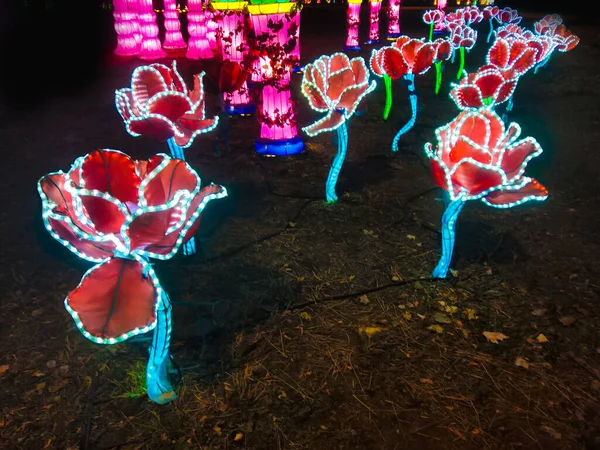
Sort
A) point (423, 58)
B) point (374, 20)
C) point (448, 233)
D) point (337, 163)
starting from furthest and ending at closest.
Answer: point (374, 20) < point (423, 58) < point (337, 163) < point (448, 233)

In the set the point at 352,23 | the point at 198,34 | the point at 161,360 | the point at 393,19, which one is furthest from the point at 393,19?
the point at 161,360

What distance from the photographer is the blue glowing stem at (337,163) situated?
5.04 metres

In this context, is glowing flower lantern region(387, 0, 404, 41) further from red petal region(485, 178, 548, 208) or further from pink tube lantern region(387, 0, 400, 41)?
red petal region(485, 178, 548, 208)

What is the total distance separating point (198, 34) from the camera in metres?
15.6

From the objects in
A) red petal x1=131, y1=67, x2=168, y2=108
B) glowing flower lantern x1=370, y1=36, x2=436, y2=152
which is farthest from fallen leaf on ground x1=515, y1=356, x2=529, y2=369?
glowing flower lantern x1=370, y1=36, x2=436, y2=152

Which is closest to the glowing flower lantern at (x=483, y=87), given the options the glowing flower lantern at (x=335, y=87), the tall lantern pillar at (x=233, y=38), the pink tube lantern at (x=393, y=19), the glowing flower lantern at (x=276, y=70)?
the glowing flower lantern at (x=335, y=87)

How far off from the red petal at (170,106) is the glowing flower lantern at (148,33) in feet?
43.4

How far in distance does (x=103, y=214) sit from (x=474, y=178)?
97.0 inches

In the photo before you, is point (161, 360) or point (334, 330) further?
point (334, 330)

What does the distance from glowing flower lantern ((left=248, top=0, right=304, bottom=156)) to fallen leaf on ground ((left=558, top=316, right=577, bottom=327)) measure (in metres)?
4.84

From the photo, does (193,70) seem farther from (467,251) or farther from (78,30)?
(78,30)

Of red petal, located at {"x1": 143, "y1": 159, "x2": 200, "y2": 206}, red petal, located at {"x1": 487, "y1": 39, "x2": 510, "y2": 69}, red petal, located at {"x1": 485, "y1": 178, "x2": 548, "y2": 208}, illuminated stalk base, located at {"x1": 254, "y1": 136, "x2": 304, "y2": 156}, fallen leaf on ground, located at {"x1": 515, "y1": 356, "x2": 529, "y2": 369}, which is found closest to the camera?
red petal, located at {"x1": 143, "y1": 159, "x2": 200, "y2": 206}

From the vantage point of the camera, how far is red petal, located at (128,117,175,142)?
3.75 m

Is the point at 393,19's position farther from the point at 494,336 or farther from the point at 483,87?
the point at 494,336
